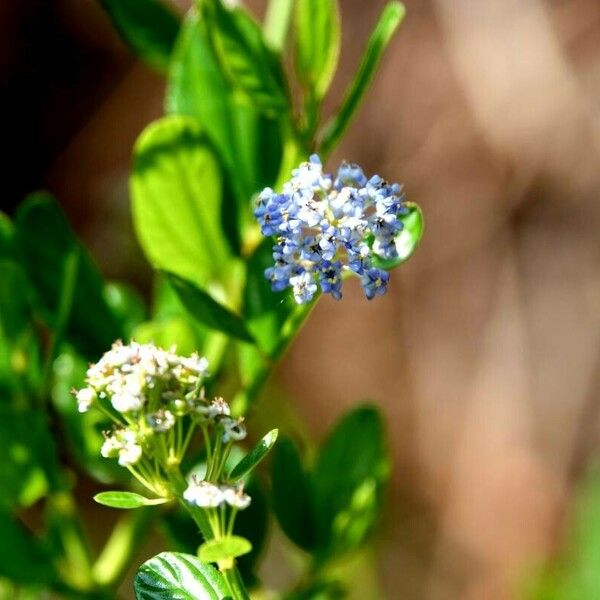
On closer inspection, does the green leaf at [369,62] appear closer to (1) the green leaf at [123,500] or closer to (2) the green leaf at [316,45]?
(2) the green leaf at [316,45]

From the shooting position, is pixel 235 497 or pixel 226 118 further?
pixel 226 118

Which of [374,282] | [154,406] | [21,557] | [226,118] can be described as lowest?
[21,557]

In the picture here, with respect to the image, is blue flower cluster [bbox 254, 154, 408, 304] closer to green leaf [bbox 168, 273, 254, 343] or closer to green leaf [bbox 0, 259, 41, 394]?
green leaf [bbox 168, 273, 254, 343]

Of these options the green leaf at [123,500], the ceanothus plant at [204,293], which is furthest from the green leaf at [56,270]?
the green leaf at [123,500]

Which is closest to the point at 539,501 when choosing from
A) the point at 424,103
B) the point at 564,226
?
the point at 564,226

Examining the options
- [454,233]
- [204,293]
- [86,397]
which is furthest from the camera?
[454,233]

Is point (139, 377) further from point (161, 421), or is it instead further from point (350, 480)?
point (350, 480)

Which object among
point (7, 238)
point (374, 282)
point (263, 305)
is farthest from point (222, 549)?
point (7, 238)

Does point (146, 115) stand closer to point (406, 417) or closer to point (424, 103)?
point (424, 103)
